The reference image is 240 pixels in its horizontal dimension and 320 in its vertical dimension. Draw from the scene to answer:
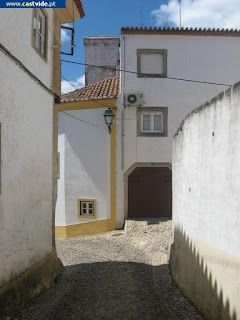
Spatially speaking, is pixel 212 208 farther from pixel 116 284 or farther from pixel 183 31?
pixel 183 31

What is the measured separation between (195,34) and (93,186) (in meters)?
6.91

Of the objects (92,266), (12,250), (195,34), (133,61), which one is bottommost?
(92,266)

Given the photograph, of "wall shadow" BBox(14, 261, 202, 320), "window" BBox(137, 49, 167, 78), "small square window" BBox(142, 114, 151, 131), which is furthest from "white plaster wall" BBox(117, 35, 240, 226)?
"wall shadow" BBox(14, 261, 202, 320)

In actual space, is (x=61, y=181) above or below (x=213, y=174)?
below

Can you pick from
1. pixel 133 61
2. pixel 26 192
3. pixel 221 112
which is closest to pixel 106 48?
Result: pixel 133 61

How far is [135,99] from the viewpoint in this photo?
1441 centimetres

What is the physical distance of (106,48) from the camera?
1953 centimetres

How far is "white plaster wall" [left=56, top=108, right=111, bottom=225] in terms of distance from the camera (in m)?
14.9

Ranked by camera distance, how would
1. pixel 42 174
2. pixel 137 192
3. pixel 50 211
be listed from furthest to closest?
1. pixel 137 192
2. pixel 50 211
3. pixel 42 174

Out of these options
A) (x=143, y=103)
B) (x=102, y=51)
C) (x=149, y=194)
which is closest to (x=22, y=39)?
(x=143, y=103)

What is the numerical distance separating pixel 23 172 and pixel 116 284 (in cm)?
328

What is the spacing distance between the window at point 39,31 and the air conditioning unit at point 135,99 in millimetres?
5938

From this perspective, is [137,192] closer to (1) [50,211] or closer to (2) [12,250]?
(1) [50,211]

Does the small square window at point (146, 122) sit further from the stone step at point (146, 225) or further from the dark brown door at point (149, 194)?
the stone step at point (146, 225)
